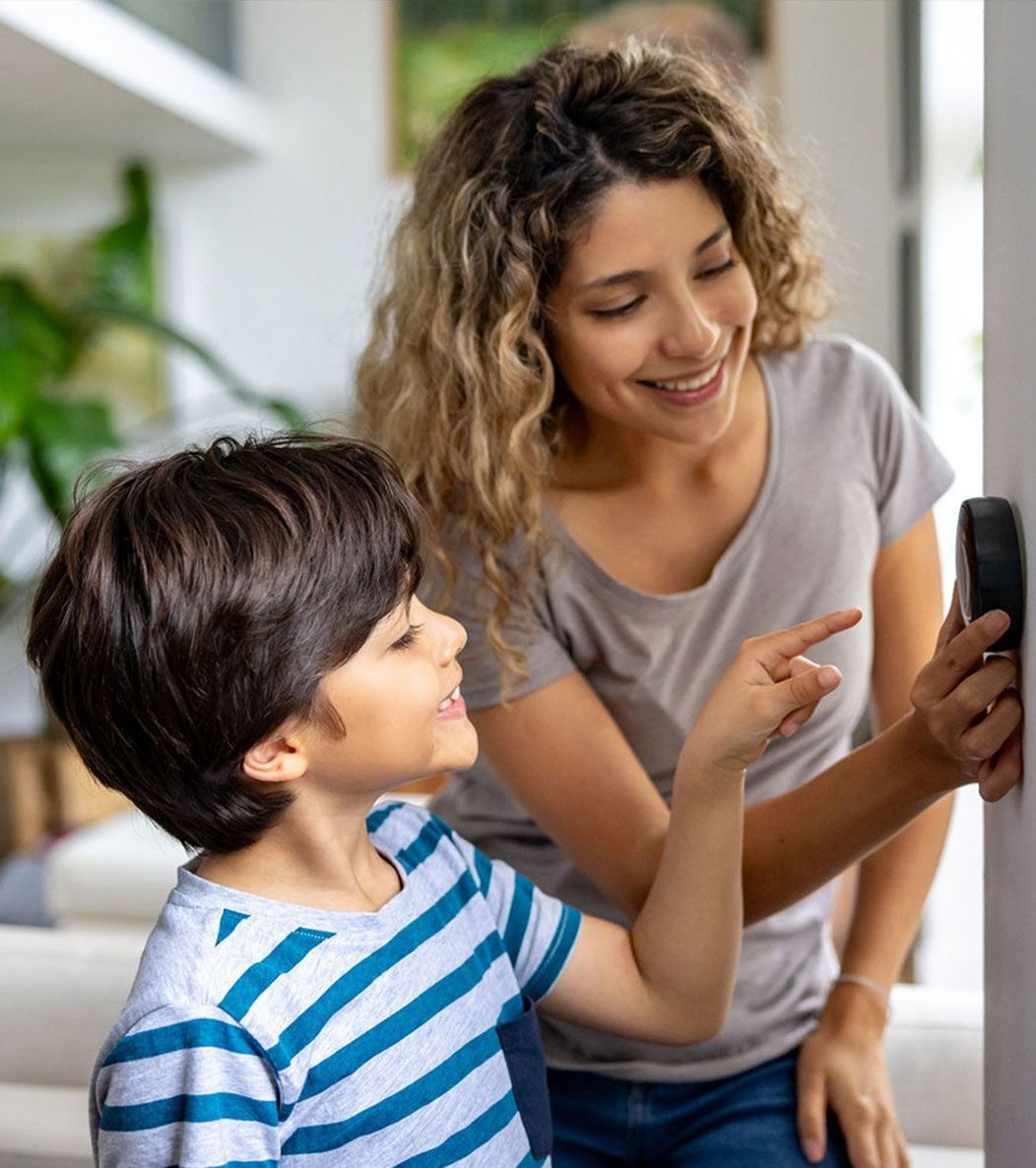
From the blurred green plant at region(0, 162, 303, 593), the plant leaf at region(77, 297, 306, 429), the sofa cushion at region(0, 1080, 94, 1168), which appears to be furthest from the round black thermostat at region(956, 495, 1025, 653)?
the plant leaf at region(77, 297, 306, 429)

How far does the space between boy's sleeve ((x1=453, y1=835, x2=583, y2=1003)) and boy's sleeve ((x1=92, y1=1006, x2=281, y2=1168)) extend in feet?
1.00

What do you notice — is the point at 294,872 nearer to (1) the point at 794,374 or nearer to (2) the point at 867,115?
(1) the point at 794,374

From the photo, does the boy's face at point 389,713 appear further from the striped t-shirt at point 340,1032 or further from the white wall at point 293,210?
the white wall at point 293,210

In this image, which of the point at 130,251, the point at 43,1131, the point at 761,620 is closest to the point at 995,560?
the point at 761,620

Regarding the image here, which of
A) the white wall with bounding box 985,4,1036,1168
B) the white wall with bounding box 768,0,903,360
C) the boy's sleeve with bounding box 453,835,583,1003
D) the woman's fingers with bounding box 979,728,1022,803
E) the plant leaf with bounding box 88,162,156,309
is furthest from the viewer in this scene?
the plant leaf with bounding box 88,162,156,309

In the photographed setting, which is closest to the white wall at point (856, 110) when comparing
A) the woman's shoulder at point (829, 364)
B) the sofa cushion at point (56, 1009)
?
the woman's shoulder at point (829, 364)

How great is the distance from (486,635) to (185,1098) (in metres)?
0.51

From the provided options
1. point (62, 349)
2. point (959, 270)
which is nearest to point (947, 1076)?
point (959, 270)

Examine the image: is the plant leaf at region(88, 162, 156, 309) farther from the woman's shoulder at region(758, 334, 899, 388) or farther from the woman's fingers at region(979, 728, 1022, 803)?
the woman's fingers at region(979, 728, 1022, 803)

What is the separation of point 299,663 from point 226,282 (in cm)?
400

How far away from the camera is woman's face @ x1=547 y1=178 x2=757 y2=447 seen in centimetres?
119

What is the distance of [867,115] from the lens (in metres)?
3.94

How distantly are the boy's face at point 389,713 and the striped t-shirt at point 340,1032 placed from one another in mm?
98

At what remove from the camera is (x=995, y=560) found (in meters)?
0.82
